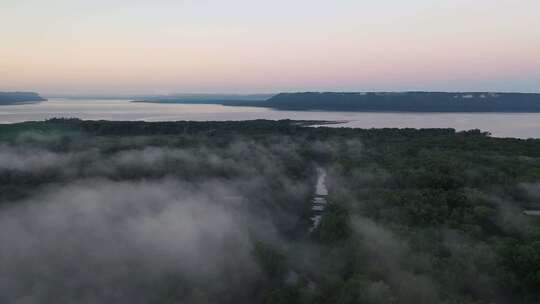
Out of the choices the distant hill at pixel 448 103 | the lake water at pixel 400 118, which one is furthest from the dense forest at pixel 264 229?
the distant hill at pixel 448 103

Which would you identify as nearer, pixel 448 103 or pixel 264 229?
pixel 264 229

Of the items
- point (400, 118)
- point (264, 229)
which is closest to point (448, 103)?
point (400, 118)

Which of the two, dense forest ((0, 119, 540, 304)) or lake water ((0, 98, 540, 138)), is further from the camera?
lake water ((0, 98, 540, 138))

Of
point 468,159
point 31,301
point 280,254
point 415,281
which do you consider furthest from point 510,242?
point 468,159

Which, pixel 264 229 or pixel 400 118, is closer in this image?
pixel 264 229

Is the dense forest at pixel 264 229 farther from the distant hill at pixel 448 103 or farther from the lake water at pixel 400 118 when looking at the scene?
the distant hill at pixel 448 103

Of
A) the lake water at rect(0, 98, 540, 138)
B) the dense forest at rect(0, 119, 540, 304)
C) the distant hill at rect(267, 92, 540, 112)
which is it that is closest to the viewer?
the dense forest at rect(0, 119, 540, 304)

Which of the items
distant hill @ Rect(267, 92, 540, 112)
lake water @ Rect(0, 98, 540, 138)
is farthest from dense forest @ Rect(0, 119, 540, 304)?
distant hill @ Rect(267, 92, 540, 112)

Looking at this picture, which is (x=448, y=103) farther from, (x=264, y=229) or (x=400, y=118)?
(x=264, y=229)

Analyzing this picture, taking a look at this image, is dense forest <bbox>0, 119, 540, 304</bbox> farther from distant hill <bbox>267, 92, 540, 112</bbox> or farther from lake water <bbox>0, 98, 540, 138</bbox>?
distant hill <bbox>267, 92, 540, 112</bbox>
